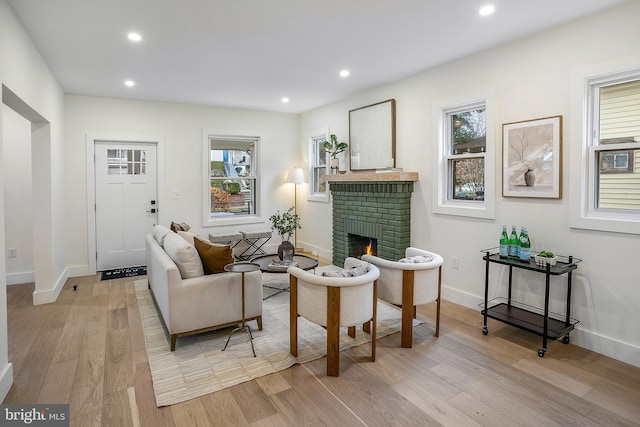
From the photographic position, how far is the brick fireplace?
4.48 m

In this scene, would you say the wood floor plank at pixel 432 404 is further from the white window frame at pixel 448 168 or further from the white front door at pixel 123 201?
the white front door at pixel 123 201

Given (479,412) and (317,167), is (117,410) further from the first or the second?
(317,167)

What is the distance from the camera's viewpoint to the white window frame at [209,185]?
6.13 m

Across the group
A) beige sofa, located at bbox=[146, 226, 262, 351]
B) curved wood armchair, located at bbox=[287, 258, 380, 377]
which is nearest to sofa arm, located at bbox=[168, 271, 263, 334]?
beige sofa, located at bbox=[146, 226, 262, 351]

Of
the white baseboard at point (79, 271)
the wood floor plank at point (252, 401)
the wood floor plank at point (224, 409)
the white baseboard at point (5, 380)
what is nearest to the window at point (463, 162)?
the wood floor plank at point (252, 401)

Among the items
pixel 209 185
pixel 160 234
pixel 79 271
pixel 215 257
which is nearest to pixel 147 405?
pixel 215 257

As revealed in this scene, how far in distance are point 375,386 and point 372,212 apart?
2.73m

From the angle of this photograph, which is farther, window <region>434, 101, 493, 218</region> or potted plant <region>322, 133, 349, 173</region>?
potted plant <region>322, 133, 349, 173</region>

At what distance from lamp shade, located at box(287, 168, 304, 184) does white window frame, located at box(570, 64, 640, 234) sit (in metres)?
4.38

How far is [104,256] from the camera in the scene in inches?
219

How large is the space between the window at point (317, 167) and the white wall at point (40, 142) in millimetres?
3718

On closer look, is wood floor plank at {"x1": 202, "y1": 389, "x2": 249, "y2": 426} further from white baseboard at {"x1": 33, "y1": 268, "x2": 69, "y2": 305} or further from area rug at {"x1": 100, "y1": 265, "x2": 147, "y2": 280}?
area rug at {"x1": 100, "y1": 265, "x2": 147, "y2": 280}

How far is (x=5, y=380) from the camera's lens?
2318 mm

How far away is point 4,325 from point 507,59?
4490 mm
